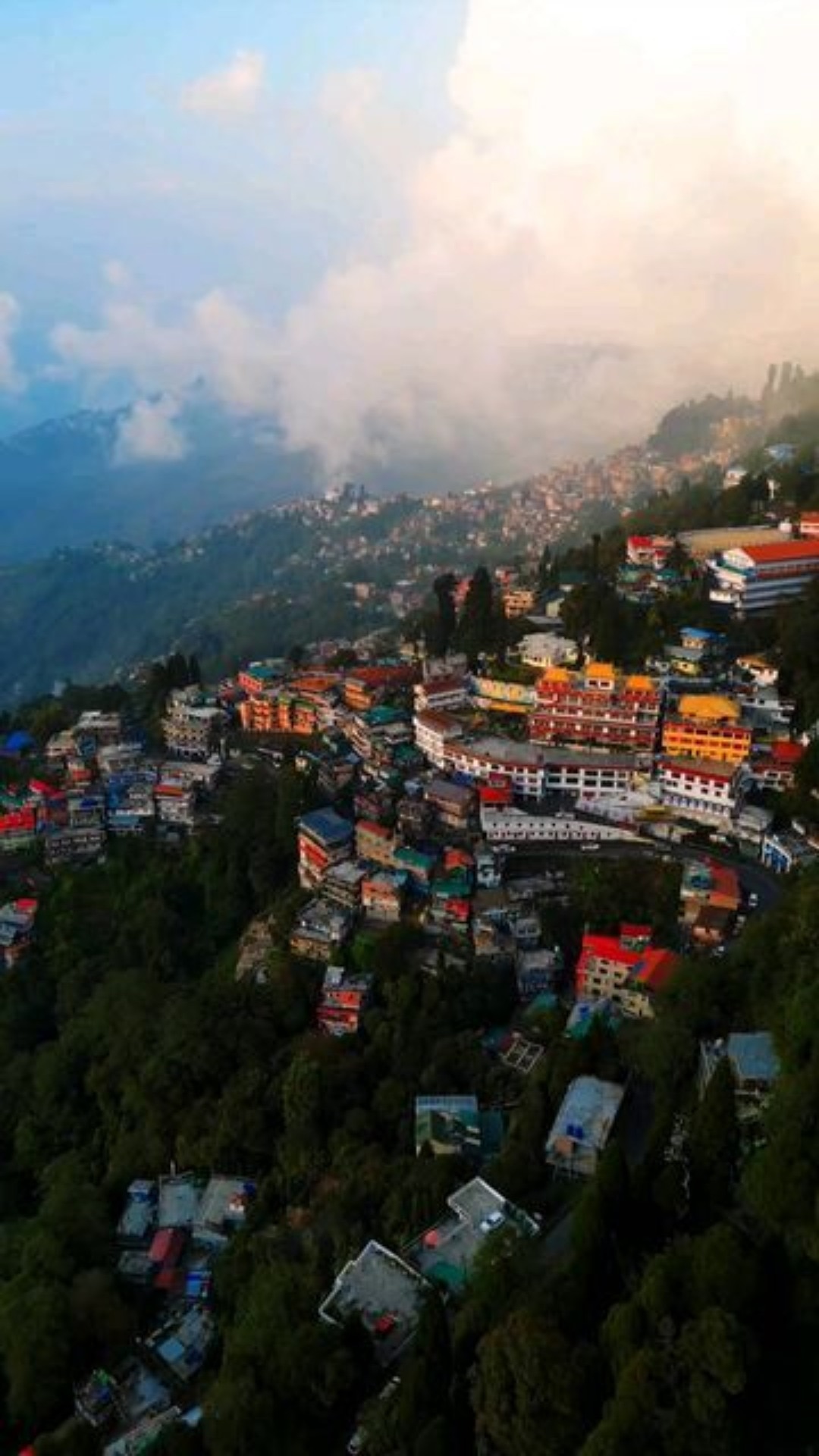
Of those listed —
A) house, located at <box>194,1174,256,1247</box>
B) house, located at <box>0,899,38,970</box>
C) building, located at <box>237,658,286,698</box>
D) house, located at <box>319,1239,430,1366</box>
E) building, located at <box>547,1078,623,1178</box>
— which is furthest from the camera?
building, located at <box>237,658,286,698</box>

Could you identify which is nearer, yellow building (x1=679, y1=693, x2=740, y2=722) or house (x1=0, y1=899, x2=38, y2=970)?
yellow building (x1=679, y1=693, x2=740, y2=722)

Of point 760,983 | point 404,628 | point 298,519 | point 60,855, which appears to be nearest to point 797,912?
point 760,983

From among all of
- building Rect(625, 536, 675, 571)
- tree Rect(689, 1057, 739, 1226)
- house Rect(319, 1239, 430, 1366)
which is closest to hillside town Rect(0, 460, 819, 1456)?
house Rect(319, 1239, 430, 1366)

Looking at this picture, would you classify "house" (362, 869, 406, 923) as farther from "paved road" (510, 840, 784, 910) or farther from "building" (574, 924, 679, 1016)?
"building" (574, 924, 679, 1016)

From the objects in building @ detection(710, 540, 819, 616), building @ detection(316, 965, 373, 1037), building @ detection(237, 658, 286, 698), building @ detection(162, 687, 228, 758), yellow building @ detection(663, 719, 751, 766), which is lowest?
building @ detection(316, 965, 373, 1037)

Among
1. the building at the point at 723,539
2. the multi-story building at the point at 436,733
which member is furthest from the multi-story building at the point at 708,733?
the building at the point at 723,539

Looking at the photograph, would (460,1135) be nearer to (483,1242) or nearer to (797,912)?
(483,1242)
